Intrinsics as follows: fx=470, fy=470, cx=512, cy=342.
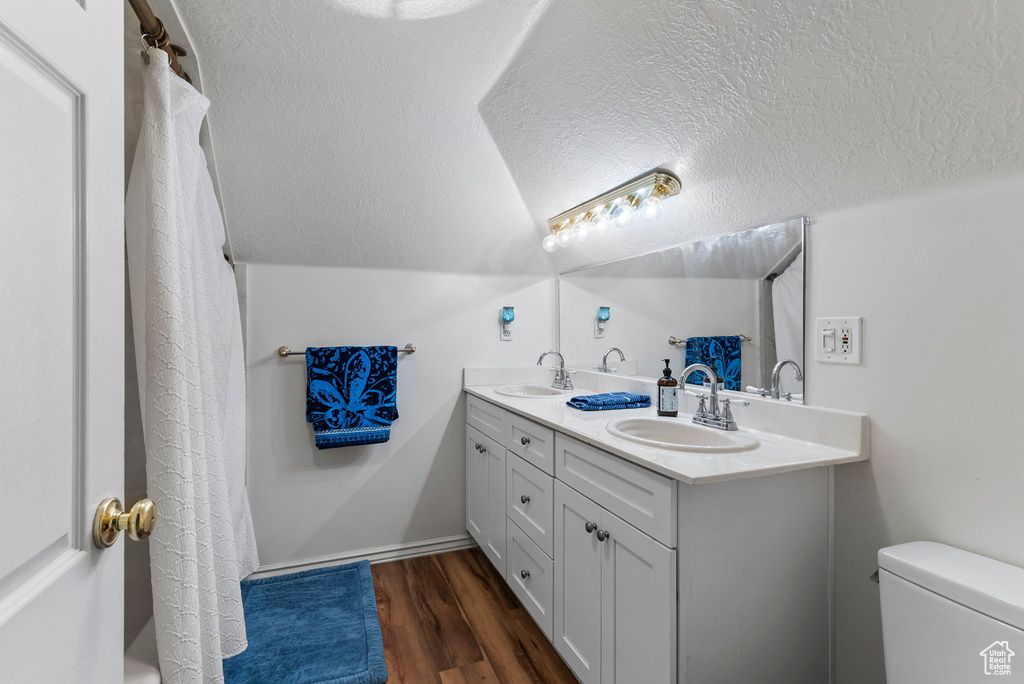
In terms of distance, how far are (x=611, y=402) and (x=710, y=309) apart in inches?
19.3

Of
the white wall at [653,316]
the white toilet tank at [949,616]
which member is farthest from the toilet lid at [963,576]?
the white wall at [653,316]

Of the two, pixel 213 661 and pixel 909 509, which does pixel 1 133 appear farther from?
pixel 909 509

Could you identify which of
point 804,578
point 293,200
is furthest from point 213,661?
point 293,200

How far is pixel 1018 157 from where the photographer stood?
35.6 inches

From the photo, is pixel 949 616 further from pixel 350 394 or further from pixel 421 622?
pixel 350 394

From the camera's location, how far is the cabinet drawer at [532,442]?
1.58 m

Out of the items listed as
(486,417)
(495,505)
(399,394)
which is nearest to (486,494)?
(495,505)

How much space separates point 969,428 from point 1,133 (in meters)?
1.60

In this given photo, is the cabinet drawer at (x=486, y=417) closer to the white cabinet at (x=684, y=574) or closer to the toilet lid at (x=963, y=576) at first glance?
the white cabinet at (x=684, y=574)

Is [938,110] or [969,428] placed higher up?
[938,110]

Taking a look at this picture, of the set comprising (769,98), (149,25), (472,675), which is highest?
(149,25)

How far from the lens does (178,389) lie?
918 mm

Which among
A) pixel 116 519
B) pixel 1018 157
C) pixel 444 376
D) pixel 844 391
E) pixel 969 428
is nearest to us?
pixel 116 519

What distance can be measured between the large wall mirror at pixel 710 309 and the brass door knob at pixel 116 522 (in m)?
1.50
